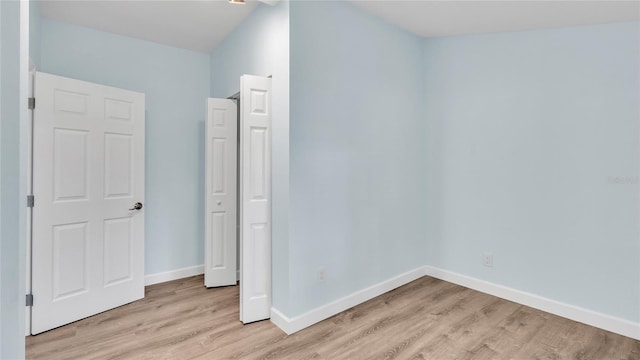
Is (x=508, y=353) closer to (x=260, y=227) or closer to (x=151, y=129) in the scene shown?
(x=260, y=227)

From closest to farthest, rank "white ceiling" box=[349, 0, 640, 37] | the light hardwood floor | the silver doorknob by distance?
the light hardwood floor < "white ceiling" box=[349, 0, 640, 37] < the silver doorknob

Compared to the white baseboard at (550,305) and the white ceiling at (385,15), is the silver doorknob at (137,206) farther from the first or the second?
the white baseboard at (550,305)

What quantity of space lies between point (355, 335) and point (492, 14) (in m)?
2.88

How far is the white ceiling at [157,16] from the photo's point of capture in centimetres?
266

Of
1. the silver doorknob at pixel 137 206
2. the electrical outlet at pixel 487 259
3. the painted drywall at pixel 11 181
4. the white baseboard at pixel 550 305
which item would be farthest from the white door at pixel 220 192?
the electrical outlet at pixel 487 259

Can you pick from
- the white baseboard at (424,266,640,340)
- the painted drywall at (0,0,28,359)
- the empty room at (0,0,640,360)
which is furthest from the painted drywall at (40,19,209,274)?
the white baseboard at (424,266,640,340)

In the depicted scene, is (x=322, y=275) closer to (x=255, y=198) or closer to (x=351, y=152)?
(x=255, y=198)

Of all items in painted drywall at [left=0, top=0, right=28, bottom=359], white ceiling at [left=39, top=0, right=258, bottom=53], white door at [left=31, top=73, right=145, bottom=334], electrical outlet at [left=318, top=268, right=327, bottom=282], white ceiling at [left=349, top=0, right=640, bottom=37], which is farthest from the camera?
white ceiling at [left=39, top=0, right=258, bottom=53]

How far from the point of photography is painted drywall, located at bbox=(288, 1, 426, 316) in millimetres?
2410

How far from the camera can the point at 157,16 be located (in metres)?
2.87

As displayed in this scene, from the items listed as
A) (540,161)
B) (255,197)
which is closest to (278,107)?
(255,197)

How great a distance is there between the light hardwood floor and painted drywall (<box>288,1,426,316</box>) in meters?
0.33

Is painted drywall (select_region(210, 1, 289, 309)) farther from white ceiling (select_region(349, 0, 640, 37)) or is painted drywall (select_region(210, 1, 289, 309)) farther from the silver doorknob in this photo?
the silver doorknob

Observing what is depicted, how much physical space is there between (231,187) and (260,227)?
3.41ft
